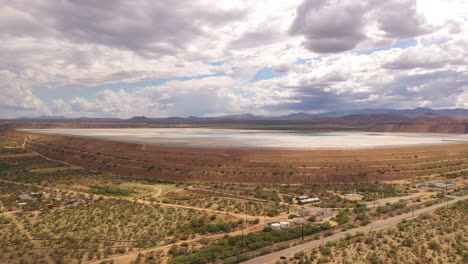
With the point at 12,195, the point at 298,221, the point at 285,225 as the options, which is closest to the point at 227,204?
the point at 298,221

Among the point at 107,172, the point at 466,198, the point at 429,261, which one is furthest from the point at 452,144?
the point at 107,172

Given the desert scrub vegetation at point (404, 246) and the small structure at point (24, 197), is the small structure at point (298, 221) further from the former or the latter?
the small structure at point (24, 197)

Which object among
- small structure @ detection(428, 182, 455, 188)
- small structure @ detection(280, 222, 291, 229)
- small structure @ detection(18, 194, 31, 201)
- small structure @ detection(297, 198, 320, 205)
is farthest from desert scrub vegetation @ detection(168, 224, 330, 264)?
small structure @ detection(428, 182, 455, 188)

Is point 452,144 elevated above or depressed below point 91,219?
above

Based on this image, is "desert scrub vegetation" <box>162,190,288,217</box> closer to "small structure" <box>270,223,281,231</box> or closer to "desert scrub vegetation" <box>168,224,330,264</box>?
"small structure" <box>270,223,281,231</box>

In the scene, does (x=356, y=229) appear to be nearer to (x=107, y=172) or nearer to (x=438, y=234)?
(x=438, y=234)

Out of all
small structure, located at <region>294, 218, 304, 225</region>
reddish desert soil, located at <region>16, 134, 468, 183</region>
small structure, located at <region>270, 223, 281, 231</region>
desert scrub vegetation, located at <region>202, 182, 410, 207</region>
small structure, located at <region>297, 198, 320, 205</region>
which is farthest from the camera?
reddish desert soil, located at <region>16, 134, 468, 183</region>

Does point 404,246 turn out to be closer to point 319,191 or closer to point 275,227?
point 275,227
